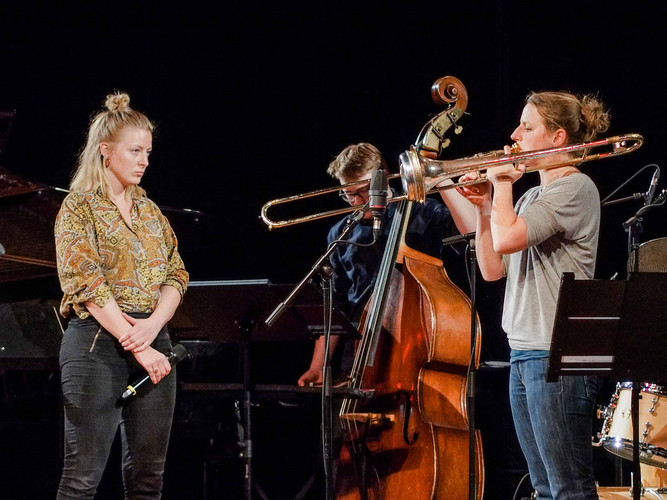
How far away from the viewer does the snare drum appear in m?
4.36

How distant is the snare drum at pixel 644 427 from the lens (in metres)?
4.36

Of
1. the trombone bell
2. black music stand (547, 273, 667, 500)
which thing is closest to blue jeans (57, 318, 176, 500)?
the trombone bell

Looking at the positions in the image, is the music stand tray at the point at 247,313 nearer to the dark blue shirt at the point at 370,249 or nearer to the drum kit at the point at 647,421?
the dark blue shirt at the point at 370,249

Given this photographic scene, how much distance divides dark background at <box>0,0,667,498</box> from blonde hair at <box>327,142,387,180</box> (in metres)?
1.34

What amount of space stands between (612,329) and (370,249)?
5.57 feet

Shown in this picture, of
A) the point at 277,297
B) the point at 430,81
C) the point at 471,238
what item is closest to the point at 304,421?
the point at 277,297

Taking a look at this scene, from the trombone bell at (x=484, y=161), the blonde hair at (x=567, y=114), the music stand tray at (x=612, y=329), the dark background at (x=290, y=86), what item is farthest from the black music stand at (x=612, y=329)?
the dark background at (x=290, y=86)

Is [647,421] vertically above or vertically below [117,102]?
below

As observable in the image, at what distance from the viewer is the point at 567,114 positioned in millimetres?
2805

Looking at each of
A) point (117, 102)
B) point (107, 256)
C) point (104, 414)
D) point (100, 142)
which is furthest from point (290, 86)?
point (104, 414)

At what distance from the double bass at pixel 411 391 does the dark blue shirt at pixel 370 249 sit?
40 centimetres

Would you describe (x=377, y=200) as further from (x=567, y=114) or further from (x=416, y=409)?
(x=416, y=409)

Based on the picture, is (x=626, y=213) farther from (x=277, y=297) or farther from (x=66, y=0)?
(x=66, y=0)

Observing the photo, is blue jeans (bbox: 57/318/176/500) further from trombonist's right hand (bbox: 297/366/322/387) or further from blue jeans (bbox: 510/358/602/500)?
blue jeans (bbox: 510/358/602/500)
